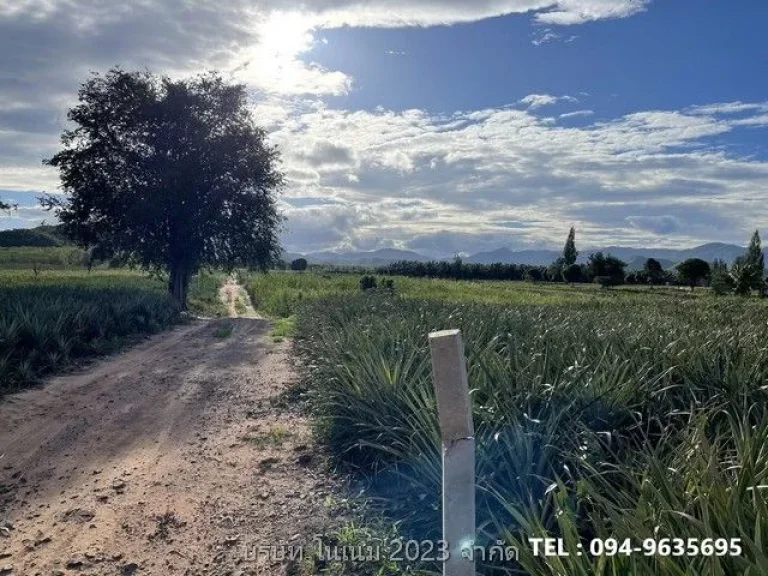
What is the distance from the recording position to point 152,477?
4926 mm

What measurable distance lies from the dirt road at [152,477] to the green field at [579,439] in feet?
2.19

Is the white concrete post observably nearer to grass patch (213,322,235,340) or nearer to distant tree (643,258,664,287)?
grass patch (213,322,235,340)

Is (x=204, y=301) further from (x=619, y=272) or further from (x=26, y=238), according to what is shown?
(x=26, y=238)

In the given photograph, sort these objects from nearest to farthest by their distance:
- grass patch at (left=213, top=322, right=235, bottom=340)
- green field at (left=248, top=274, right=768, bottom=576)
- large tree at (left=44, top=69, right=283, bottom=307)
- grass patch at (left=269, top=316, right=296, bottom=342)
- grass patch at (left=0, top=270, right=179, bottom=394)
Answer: green field at (left=248, top=274, right=768, bottom=576)
grass patch at (left=0, top=270, right=179, bottom=394)
grass patch at (left=269, top=316, right=296, bottom=342)
grass patch at (left=213, top=322, right=235, bottom=340)
large tree at (left=44, top=69, right=283, bottom=307)

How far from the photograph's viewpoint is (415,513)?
3.84 meters

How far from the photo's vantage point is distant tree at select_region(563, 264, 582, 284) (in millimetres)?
73588

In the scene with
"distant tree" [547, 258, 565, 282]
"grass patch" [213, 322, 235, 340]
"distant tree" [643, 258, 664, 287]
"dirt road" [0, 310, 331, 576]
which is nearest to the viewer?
"dirt road" [0, 310, 331, 576]

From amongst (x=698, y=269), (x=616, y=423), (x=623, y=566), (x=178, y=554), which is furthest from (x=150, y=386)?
(x=698, y=269)

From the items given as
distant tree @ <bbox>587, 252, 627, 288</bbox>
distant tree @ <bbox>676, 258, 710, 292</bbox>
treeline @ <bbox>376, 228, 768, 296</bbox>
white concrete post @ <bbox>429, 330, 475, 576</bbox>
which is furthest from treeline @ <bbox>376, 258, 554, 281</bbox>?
white concrete post @ <bbox>429, 330, 475, 576</bbox>

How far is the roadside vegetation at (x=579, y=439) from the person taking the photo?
240 centimetres

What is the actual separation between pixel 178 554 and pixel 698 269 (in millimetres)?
67539

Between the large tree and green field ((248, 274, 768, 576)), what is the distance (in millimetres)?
17623

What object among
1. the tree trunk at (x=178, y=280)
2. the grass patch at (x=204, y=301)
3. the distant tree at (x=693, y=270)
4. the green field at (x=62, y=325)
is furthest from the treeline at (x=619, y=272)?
the green field at (x=62, y=325)

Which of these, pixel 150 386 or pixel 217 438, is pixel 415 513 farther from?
pixel 150 386
